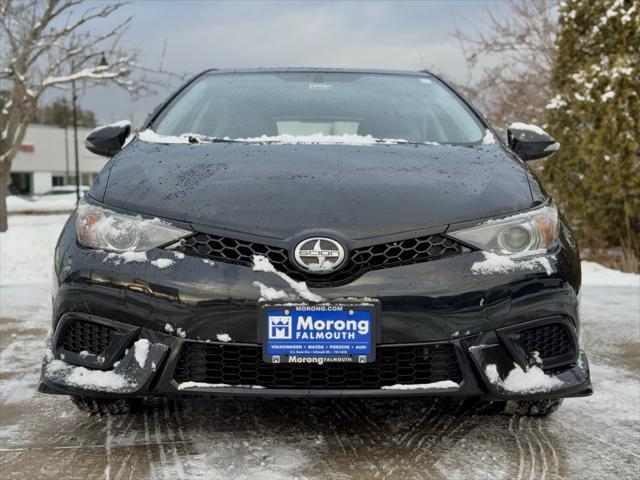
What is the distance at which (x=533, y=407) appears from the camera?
2688 millimetres

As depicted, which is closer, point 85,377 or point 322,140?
point 85,377

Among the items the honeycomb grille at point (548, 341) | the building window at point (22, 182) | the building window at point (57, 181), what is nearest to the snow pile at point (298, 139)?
the honeycomb grille at point (548, 341)

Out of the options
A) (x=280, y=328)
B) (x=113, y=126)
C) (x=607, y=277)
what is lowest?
(x=607, y=277)

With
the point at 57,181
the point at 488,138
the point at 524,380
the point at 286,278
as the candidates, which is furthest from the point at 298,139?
the point at 57,181

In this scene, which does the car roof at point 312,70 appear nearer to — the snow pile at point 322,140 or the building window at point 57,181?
the snow pile at point 322,140

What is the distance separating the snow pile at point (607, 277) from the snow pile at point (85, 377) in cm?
542

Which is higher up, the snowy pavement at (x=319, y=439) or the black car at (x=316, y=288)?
the black car at (x=316, y=288)

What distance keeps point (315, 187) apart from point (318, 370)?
605 mm

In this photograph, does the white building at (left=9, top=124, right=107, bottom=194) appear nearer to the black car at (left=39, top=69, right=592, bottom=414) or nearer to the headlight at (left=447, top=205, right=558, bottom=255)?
the black car at (left=39, top=69, right=592, bottom=414)

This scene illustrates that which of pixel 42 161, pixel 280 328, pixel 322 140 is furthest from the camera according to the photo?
pixel 42 161

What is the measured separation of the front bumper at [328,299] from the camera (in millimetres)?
2154

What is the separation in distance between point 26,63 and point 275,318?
48.0ft

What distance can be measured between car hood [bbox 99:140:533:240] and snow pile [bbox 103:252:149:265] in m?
0.15

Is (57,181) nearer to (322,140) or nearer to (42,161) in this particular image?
(42,161)
